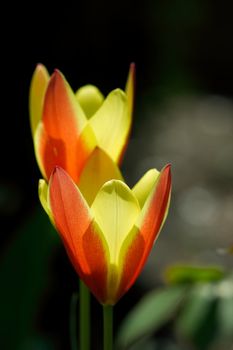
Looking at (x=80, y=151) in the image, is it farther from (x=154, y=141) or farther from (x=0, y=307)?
(x=154, y=141)

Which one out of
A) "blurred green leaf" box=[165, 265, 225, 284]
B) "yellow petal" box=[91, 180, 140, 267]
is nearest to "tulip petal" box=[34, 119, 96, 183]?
"yellow petal" box=[91, 180, 140, 267]

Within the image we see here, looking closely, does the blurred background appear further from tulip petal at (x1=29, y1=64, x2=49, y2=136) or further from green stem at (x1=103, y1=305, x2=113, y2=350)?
green stem at (x1=103, y1=305, x2=113, y2=350)

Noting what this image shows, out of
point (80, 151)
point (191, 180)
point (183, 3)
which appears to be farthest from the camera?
point (183, 3)

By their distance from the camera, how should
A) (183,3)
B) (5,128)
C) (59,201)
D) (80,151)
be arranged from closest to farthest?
(59,201)
(80,151)
(5,128)
(183,3)

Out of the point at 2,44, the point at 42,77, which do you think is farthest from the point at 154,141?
the point at 42,77

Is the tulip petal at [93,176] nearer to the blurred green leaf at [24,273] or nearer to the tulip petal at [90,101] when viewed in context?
the tulip petal at [90,101]

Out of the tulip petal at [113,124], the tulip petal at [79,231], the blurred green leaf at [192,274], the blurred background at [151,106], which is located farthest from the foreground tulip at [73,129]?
the blurred background at [151,106]

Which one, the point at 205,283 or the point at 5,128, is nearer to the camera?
the point at 205,283
